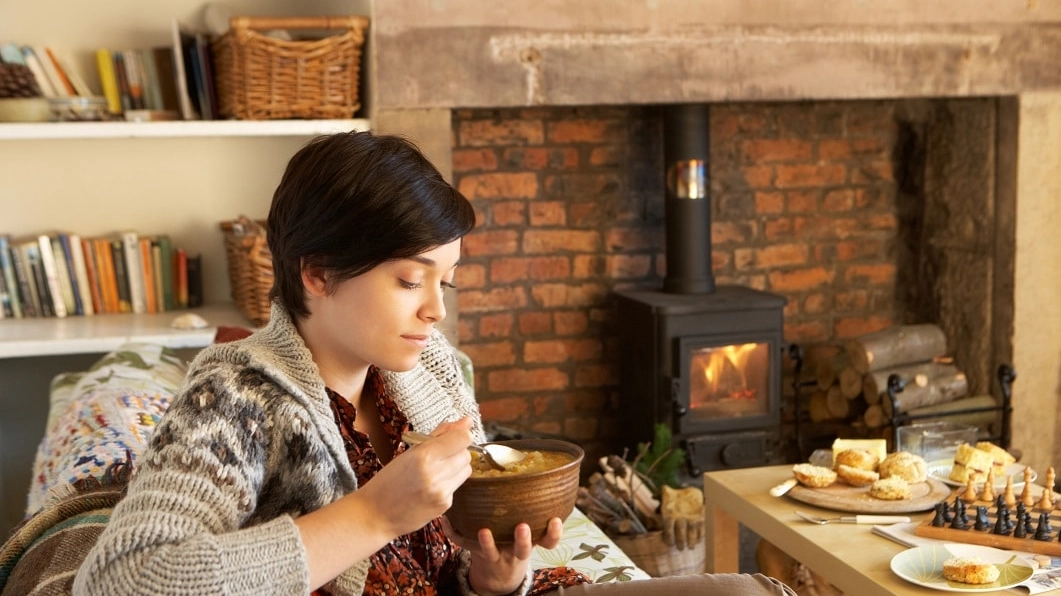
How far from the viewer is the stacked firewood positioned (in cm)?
355

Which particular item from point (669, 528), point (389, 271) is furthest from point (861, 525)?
point (389, 271)

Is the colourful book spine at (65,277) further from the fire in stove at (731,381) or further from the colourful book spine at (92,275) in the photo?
the fire in stove at (731,381)

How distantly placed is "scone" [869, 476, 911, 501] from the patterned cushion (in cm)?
135

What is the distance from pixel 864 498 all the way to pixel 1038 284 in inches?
67.6

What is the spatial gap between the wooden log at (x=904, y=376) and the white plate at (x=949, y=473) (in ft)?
3.52

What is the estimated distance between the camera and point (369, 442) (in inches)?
54.7

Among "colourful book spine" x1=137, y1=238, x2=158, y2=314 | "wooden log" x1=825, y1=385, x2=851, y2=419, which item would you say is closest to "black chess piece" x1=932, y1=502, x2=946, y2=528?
"wooden log" x1=825, y1=385, x2=851, y2=419

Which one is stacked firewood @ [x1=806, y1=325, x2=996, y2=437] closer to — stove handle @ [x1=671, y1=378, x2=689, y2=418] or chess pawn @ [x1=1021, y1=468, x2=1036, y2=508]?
stove handle @ [x1=671, y1=378, x2=689, y2=418]

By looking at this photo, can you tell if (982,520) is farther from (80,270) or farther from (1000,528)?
(80,270)

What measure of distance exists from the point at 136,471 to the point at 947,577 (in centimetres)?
129

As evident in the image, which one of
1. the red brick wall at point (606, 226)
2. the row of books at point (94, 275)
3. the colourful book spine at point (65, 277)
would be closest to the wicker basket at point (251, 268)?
the row of books at point (94, 275)

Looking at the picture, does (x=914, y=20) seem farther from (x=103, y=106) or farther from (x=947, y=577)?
(x=103, y=106)

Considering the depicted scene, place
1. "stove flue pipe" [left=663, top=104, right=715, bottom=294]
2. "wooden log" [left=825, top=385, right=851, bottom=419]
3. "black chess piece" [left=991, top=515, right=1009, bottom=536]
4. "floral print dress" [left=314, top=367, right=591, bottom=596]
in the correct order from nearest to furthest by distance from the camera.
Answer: "floral print dress" [left=314, top=367, right=591, bottom=596] < "black chess piece" [left=991, top=515, right=1009, bottom=536] < "stove flue pipe" [left=663, top=104, right=715, bottom=294] < "wooden log" [left=825, top=385, right=851, bottom=419]

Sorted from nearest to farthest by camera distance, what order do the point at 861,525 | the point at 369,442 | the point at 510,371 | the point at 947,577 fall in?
the point at 369,442, the point at 947,577, the point at 861,525, the point at 510,371
